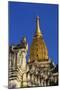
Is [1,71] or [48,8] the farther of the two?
[48,8]

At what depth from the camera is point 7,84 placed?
194 cm

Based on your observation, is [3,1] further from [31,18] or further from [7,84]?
[7,84]

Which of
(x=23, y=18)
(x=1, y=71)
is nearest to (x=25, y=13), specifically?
(x=23, y=18)

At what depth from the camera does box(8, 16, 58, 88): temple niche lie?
197 centimetres

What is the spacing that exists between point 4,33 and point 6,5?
25cm

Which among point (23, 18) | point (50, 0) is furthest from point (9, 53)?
point (50, 0)

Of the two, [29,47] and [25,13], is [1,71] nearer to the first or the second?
[29,47]

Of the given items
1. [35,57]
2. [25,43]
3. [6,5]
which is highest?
[6,5]

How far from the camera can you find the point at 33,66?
6.61 ft

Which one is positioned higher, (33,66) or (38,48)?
(38,48)

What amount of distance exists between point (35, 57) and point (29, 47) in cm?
11

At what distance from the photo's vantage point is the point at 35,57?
6.63ft

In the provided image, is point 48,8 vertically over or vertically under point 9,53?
over

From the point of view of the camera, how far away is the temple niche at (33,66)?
197cm
